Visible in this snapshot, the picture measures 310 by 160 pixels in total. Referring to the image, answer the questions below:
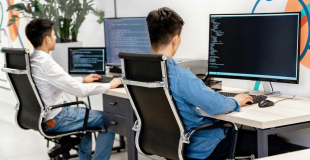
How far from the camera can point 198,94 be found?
1811 millimetres

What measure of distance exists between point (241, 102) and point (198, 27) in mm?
1284

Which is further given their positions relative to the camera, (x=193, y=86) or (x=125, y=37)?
(x=125, y=37)

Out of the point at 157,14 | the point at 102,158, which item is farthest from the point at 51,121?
the point at 157,14

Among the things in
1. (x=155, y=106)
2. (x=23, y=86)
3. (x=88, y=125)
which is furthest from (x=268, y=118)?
(x=23, y=86)

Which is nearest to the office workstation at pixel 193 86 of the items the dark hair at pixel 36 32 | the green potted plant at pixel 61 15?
the dark hair at pixel 36 32

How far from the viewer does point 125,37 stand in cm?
357

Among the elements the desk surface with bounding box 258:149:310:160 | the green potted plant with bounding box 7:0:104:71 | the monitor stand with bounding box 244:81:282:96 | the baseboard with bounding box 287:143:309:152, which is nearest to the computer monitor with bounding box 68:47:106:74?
the green potted plant with bounding box 7:0:104:71

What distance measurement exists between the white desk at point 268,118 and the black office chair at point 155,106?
105 mm

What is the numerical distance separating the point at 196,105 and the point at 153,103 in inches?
8.9

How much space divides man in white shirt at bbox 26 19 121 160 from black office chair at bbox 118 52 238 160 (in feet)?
2.82

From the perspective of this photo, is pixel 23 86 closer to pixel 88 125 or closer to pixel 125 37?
pixel 88 125

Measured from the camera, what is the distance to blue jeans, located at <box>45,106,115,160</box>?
2.79 meters

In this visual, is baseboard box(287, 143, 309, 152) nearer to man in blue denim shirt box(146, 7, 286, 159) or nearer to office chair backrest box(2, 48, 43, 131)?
man in blue denim shirt box(146, 7, 286, 159)

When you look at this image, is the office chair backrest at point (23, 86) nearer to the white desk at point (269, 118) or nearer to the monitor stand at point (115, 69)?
the monitor stand at point (115, 69)
